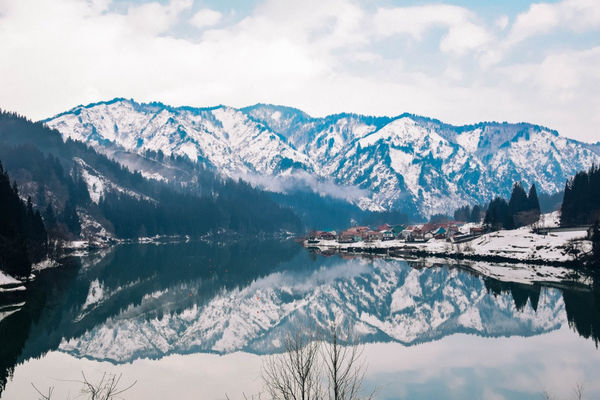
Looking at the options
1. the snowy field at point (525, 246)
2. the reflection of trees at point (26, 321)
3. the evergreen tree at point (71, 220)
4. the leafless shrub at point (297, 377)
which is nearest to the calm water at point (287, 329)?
the reflection of trees at point (26, 321)

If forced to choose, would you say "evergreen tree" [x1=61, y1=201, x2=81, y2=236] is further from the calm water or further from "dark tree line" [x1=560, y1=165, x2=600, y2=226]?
"dark tree line" [x1=560, y1=165, x2=600, y2=226]

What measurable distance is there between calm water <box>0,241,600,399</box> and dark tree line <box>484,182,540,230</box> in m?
48.4

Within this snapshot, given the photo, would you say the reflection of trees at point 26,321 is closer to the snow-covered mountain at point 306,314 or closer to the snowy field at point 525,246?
the snow-covered mountain at point 306,314

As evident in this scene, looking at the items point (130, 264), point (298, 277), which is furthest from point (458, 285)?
point (130, 264)

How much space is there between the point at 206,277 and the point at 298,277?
→ 19.5m

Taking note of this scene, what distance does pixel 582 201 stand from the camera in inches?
5162

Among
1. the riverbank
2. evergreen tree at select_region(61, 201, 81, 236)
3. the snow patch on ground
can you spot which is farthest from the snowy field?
evergreen tree at select_region(61, 201, 81, 236)

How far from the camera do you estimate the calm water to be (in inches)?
1554

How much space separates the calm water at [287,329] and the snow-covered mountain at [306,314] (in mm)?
216

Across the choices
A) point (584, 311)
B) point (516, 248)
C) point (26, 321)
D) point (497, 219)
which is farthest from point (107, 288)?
point (497, 219)

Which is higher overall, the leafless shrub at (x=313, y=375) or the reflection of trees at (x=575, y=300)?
the leafless shrub at (x=313, y=375)

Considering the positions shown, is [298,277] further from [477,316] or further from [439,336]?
[439,336]

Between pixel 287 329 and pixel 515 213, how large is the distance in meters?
123

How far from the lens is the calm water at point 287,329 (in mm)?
39469
